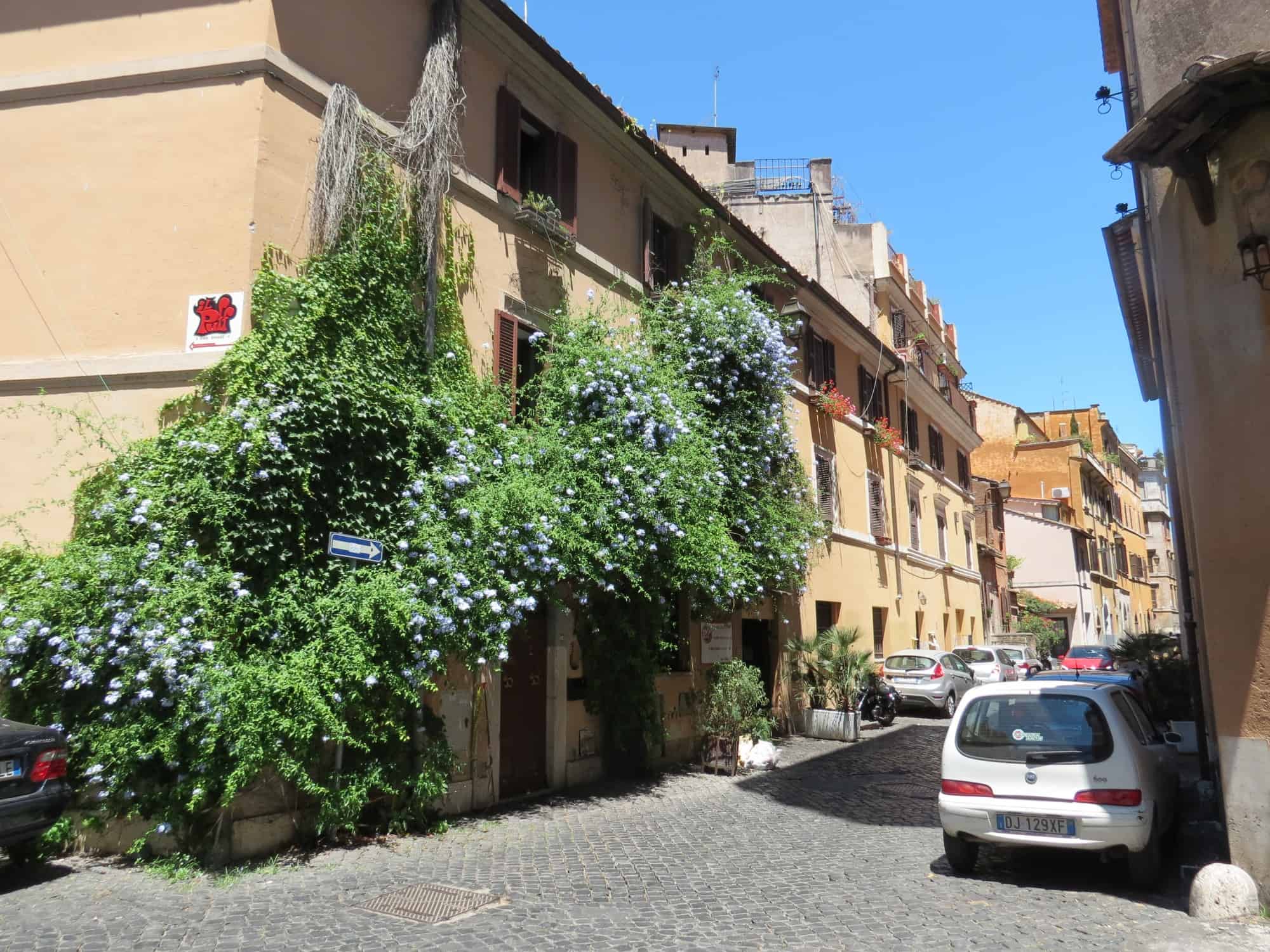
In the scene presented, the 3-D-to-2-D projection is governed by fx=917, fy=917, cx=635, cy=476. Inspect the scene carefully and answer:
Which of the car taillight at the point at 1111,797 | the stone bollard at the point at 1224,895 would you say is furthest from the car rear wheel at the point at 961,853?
the stone bollard at the point at 1224,895

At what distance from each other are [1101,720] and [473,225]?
325 inches

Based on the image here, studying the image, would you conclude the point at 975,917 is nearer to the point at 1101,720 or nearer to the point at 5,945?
the point at 1101,720

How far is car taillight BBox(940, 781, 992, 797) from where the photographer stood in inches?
272

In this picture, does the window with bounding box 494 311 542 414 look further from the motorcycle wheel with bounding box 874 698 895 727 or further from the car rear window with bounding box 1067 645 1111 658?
the car rear window with bounding box 1067 645 1111 658

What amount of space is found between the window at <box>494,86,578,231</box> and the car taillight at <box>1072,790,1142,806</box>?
9040 mm

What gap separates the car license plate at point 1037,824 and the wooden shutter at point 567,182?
29.2ft

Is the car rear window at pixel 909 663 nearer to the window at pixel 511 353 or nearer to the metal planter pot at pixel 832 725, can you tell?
the metal planter pot at pixel 832 725

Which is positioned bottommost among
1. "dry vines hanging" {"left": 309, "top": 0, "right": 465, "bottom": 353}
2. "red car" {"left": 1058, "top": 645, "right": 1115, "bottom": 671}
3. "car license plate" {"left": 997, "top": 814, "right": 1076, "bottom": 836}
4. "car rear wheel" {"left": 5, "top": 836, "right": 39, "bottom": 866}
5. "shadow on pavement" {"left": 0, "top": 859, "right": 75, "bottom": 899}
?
"shadow on pavement" {"left": 0, "top": 859, "right": 75, "bottom": 899}

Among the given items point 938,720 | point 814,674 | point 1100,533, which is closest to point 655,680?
point 814,674

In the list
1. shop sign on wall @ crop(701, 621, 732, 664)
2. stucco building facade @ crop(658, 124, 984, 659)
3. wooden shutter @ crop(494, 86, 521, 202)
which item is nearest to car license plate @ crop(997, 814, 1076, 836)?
shop sign on wall @ crop(701, 621, 732, 664)

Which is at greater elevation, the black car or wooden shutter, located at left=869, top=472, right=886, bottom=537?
wooden shutter, located at left=869, top=472, right=886, bottom=537

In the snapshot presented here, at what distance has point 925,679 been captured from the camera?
67.5ft

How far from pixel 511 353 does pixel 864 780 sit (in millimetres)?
7211

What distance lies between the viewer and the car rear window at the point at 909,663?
20.8 m
